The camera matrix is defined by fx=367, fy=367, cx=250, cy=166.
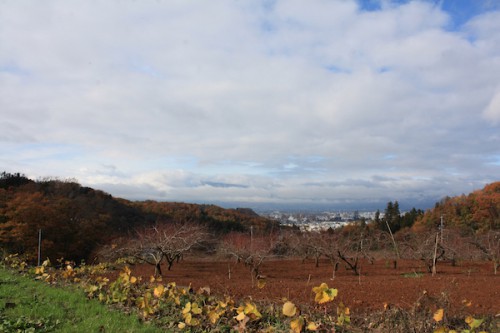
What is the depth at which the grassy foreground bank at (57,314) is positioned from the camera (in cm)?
466

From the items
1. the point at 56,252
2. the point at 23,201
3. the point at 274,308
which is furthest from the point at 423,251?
the point at 23,201

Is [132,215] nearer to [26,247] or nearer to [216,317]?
[26,247]

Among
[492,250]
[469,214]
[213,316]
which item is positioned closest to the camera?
[213,316]

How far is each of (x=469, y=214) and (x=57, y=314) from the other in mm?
35487

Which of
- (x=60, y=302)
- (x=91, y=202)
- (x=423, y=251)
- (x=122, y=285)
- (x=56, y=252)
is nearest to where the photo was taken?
(x=60, y=302)

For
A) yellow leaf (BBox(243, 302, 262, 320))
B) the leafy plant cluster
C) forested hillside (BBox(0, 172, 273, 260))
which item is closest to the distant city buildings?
forested hillside (BBox(0, 172, 273, 260))

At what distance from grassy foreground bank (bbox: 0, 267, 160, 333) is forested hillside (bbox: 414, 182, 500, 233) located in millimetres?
29240

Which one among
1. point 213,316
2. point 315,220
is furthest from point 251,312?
point 315,220

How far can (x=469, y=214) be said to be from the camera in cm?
Answer: 3275

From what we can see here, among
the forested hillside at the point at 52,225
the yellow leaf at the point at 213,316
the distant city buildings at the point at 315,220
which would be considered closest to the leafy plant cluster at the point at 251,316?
the yellow leaf at the point at 213,316

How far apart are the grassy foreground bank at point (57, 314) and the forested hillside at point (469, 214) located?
95.9 feet

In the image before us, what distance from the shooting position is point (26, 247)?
18391mm

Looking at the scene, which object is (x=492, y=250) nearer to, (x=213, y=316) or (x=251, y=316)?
(x=251, y=316)

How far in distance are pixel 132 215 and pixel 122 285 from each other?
29.8 m
